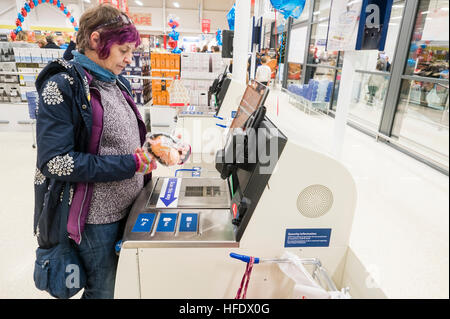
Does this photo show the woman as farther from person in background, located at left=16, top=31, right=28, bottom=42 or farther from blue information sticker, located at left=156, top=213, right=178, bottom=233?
person in background, located at left=16, top=31, right=28, bottom=42

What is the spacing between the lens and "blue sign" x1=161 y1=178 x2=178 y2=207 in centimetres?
133

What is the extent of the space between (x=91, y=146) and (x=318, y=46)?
1034 centimetres

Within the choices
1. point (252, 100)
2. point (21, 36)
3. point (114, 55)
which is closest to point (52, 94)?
point (114, 55)

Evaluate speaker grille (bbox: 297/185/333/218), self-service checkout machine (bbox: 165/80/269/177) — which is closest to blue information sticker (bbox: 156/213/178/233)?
A: speaker grille (bbox: 297/185/333/218)

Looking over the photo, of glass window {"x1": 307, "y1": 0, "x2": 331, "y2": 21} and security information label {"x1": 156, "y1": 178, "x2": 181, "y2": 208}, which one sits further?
glass window {"x1": 307, "y1": 0, "x2": 331, "y2": 21}

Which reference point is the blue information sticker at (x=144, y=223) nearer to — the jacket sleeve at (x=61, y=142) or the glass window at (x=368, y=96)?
the jacket sleeve at (x=61, y=142)

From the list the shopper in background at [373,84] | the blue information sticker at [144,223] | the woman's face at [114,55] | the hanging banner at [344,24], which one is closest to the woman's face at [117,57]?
the woman's face at [114,55]

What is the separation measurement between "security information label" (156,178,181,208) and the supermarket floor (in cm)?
58
